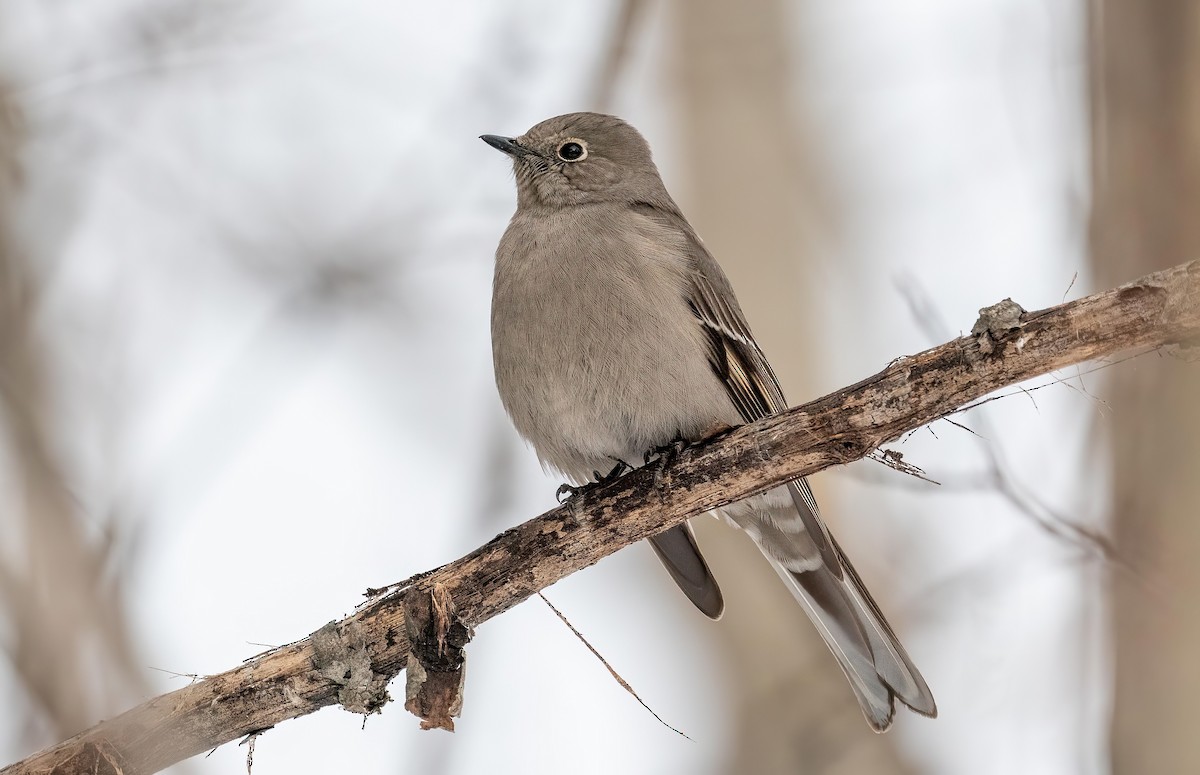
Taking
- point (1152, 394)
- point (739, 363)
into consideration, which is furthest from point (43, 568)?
point (1152, 394)

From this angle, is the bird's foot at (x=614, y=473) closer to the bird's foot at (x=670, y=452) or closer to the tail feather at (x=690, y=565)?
the bird's foot at (x=670, y=452)

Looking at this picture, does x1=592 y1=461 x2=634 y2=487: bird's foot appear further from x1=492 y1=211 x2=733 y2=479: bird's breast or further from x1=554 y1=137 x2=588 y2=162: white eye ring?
x1=554 y1=137 x2=588 y2=162: white eye ring

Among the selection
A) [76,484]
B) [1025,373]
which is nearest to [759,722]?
[1025,373]

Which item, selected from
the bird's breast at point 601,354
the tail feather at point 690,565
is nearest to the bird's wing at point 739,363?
the bird's breast at point 601,354

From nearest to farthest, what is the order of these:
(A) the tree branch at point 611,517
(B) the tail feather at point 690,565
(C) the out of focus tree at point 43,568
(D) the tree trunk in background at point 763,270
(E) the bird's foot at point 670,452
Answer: (A) the tree branch at point 611,517, (E) the bird's foot at point 670,452, (C) the out of focus tree at point 43,568, (B) the tail feather at point 690,565, (D) the tree trunk in background at point 763,270

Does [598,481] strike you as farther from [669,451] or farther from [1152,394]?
[1152,394]
